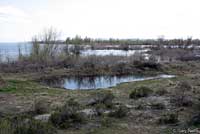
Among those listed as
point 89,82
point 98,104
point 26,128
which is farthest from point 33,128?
point 89,82

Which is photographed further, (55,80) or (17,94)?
(55,80)

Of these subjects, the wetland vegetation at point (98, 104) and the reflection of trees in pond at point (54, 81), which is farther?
the reflection of trees in pond at point (54, 81)

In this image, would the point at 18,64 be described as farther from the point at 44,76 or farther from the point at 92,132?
the point at 92,132

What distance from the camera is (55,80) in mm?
18875

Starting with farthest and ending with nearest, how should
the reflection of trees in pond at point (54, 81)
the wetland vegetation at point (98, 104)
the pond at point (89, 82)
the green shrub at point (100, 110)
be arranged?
the reflection of trees in pond at point (54, 81)
the pond at point (89, 82)
the green shrub at point (100, 110)
the wetland vegetation at point (98, 104)

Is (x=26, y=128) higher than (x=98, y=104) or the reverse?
higher

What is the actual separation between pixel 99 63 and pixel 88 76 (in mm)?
3901

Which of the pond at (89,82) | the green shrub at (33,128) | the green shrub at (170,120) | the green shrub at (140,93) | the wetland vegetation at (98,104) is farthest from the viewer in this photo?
the pond at (89,82)

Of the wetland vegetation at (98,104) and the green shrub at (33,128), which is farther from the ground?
the green shrub at (33,128)

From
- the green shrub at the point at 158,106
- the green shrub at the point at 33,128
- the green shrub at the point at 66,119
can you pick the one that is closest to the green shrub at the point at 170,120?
the green shrub at the point at 158,106

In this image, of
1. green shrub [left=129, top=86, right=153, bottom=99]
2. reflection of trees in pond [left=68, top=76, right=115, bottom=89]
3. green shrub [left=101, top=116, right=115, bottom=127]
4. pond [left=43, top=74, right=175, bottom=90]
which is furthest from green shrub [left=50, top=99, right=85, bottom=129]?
reflection of trees in pond [left=68, top=76, right=115, bottom=89]

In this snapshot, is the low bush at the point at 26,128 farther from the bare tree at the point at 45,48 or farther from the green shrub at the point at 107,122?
the bare tree at the point at 45,48

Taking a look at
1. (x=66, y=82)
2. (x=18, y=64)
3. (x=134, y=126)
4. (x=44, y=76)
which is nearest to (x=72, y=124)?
(x=134, y=126)

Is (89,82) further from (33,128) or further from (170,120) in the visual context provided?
(33,128)
